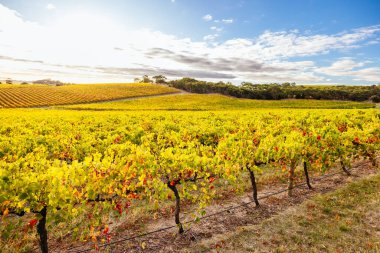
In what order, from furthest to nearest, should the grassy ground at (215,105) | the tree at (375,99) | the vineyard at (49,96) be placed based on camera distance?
the tree at (375,99) < the vineyard at (49,96) < the grassy ground at (215,105)

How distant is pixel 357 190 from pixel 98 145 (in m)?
12.0

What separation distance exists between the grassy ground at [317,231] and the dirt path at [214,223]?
15.2 inches

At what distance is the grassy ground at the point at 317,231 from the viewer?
7.63 m

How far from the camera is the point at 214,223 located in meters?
9.16

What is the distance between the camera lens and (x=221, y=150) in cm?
1059

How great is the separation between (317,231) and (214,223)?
130 inches

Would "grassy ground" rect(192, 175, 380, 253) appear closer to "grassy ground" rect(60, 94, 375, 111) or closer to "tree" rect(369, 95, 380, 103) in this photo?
"grassy ground" rect(60, 94, 375, 111)

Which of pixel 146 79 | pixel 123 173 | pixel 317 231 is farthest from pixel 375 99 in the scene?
pixel 146 79

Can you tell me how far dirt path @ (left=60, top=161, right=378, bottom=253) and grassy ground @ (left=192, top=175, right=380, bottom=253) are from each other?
39cm

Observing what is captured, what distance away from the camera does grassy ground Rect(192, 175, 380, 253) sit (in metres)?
7.63

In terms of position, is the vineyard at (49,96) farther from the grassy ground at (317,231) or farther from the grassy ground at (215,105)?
the grassy ground at (317,231)

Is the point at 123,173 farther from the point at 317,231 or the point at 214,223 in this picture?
the point at 317,231

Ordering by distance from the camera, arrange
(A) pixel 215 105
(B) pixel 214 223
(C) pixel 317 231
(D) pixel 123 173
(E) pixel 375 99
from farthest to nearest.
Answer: (E) pixel 375 99 → (A) pixel 215 105 → (B) pixel 214 223 → (C) pixel 317 231 → (D) pixel 123 173

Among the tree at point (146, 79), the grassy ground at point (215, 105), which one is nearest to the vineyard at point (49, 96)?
the grassy ground at point (215, 105)
